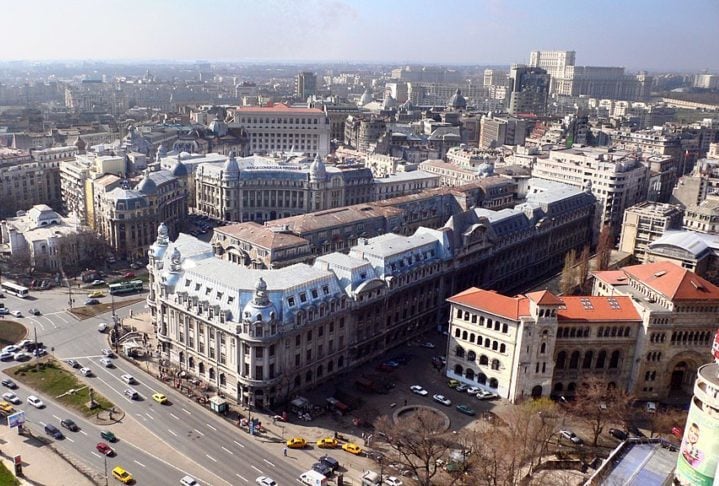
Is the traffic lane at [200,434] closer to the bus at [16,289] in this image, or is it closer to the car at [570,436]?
the car at [570,436]

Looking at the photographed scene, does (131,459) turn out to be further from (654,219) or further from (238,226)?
(654,219)

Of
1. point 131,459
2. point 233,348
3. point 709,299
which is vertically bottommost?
point 131,459

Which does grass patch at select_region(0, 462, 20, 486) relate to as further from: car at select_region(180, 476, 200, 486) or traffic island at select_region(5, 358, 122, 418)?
car at select_region(180, 476, 200, 486)

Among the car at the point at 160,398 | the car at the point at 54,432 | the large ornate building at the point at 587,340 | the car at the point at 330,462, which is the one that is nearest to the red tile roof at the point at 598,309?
the large ornate building at the point at 587,340

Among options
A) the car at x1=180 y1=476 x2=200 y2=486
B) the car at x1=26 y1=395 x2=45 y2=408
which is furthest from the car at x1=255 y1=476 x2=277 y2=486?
the car at x1=26 y1=395 x2=45 y2=408

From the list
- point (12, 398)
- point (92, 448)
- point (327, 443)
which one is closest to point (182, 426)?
point (92, 448)

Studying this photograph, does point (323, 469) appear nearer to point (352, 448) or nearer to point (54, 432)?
point (352, 448)

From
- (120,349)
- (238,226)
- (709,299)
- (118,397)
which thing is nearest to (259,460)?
(118,397)
